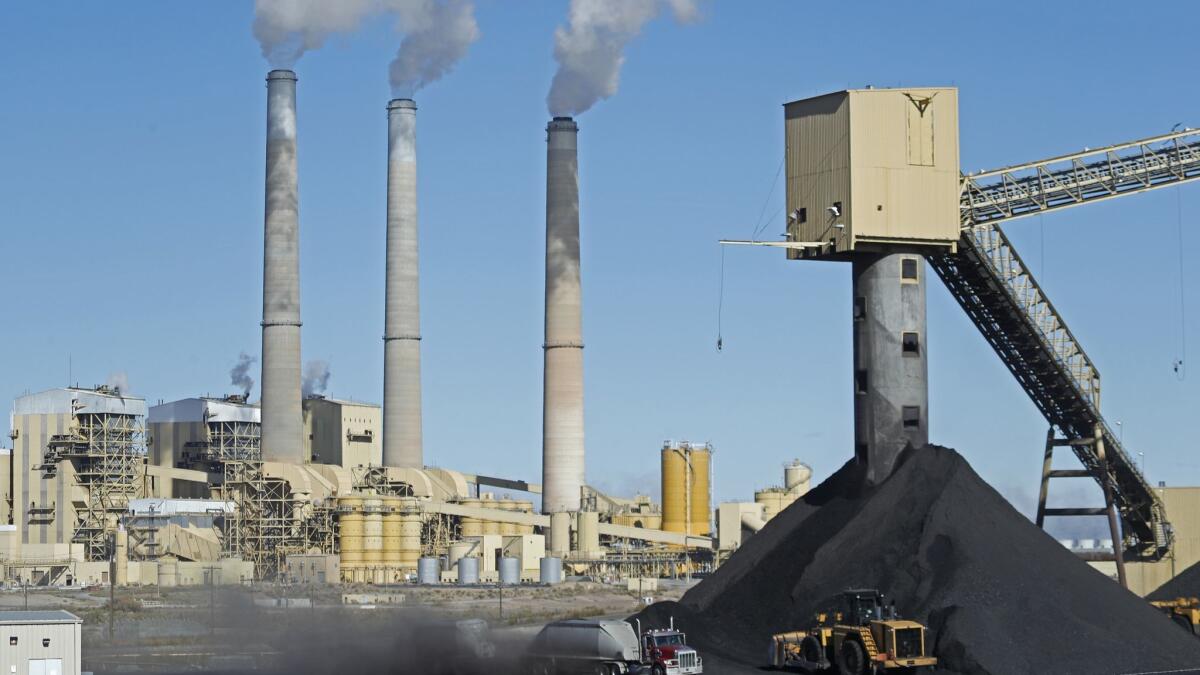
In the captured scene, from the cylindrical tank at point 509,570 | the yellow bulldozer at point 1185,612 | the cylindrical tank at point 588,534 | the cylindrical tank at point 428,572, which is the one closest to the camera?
the yellow bulldozer at point 1185,612

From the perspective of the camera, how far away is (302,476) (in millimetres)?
104188

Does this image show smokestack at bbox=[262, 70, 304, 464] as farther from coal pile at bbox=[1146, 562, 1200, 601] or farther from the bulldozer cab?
the bulldozer cab

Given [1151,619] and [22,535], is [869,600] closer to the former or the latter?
[1151,619]

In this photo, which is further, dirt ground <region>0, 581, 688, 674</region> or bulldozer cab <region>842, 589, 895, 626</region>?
dirt ground <region>0, 581, 688, 674</region>

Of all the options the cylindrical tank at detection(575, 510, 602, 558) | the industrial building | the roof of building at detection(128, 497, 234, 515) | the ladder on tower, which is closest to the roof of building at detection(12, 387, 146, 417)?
the industrial building

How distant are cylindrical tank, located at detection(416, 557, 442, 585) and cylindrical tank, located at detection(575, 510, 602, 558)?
989cm

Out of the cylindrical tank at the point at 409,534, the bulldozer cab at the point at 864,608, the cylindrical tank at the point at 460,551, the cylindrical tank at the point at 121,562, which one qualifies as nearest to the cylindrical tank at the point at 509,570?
the cylindrical tank at the point at 460,551

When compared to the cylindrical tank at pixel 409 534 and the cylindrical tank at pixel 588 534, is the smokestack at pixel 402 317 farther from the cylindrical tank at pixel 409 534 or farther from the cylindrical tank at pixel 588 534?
the cylindrical tank at pixel 588 534

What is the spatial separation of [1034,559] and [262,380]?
71709mm

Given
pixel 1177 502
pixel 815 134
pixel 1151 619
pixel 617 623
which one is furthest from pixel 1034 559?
pixel 1177 502

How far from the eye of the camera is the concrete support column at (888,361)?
45.3 metres

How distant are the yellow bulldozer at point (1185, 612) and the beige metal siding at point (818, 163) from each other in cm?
1234

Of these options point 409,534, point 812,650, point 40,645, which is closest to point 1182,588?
point 812,650

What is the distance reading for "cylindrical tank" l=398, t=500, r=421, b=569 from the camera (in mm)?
102188
